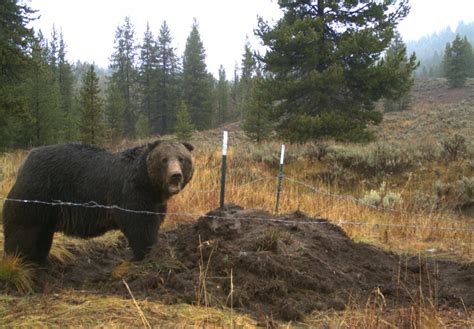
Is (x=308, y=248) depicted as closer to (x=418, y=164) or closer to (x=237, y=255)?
(x=237, y=255)

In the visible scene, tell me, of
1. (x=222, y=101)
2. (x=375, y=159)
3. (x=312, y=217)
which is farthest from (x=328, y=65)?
(x=222, y=101)

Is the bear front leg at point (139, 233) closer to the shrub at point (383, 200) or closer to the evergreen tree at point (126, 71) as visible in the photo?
the shrub at point (383, 200)

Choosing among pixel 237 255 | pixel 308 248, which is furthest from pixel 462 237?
pixel 237 255

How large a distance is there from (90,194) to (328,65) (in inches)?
560

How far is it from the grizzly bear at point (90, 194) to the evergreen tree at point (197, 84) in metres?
47.9

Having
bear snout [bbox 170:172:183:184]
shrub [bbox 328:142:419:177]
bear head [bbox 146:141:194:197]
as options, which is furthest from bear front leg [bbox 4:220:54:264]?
shrub [bbox 328:142:419:177]

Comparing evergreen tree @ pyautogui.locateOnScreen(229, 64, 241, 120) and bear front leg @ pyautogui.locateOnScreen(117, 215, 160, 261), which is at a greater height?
evergreen tree @ pyautogui.locateOnScreen(229, 64, 241, 120)

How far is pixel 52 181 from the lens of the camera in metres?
4.94

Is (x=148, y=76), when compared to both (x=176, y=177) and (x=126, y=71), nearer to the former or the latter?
(x=126, y=71)

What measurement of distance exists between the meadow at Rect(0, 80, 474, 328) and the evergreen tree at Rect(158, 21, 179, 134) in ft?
123

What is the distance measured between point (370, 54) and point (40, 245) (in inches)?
570

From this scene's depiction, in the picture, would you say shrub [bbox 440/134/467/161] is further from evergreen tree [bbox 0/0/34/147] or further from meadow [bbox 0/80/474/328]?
evergreen tree [bbox 0/0/34/147]

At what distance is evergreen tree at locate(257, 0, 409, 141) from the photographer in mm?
16203

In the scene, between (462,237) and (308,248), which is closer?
(308,248)
